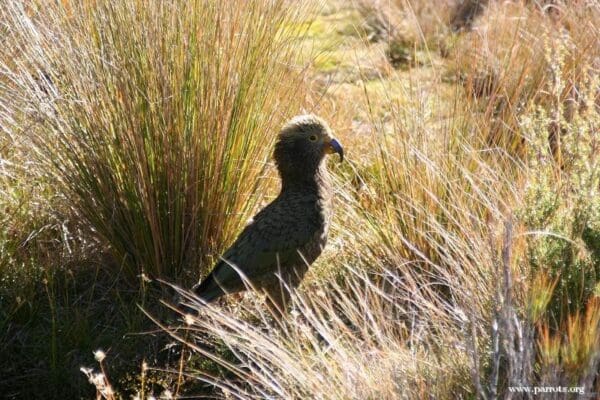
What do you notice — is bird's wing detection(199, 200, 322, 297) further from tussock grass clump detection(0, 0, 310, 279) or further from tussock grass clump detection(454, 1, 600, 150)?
tussock grass clump detection(454, 1, 600, 150)

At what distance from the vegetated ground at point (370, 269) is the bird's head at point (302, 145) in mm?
200

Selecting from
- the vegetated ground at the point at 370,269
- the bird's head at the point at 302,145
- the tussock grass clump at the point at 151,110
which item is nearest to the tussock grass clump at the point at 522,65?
the vegetated ground at the point at 370,269

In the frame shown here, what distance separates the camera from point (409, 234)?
4.41 meters

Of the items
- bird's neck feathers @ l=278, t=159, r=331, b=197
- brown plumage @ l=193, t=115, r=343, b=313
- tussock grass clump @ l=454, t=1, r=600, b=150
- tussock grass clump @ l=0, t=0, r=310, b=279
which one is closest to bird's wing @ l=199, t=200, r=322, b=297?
brown plumage @ l=193, t=115, r=343, b=313

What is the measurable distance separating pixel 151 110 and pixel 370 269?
49.4 inches

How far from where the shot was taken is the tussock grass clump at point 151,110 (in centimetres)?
402

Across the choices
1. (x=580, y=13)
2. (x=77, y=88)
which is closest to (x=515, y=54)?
(x=580, y=13)

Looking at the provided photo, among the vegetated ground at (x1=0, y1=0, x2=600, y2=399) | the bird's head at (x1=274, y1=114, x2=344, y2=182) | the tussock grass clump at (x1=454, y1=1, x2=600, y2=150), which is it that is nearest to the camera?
the vegetated ground at (x1=0, y1=0, x2=600, y2=399)

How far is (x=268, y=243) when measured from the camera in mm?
4090

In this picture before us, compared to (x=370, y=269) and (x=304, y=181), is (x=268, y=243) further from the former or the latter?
(x=370, y=269)

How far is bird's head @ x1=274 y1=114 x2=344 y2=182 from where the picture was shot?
14.1 feet

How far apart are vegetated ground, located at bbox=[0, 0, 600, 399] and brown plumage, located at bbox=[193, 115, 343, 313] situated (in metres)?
0.14

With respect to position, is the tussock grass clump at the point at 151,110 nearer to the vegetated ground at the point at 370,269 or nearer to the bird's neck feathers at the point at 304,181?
the vegetated ground at the point at 370,269

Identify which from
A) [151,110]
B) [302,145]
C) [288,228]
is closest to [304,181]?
[302,145]
